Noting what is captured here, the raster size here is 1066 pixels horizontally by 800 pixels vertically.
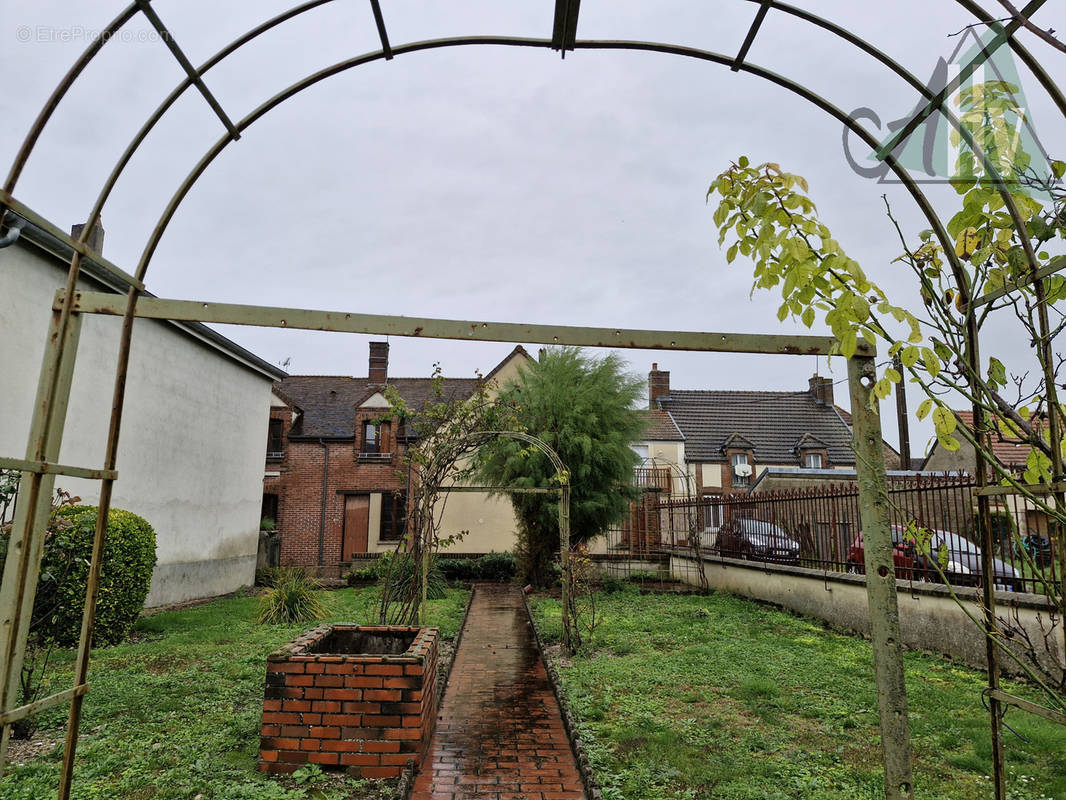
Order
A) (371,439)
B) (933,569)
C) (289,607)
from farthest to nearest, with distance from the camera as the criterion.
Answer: (371,439) < (289,607) < (933,569)

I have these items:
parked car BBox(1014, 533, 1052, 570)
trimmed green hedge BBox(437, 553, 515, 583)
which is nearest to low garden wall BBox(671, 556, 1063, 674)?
parked car BBox(1014, 533, 1052, 570)

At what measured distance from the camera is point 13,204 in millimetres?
2295

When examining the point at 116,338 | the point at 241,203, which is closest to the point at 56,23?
the point at 241,203

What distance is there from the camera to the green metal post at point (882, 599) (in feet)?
7.41

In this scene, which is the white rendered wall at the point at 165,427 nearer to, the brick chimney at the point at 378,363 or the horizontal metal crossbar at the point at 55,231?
the horizontal metal crossbar at the point at 55,231

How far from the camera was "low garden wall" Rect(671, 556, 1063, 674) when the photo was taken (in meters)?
6.56

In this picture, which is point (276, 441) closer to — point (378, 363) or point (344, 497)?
point (344, 497)

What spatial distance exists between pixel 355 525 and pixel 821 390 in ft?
73.4

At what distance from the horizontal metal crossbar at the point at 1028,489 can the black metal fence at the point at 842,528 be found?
11.9ft

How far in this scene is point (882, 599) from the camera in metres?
2.32

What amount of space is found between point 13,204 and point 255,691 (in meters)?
5.34

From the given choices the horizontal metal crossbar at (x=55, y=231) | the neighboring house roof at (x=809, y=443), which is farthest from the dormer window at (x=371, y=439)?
the horizontal metal crossbar at (x=55, y=231)

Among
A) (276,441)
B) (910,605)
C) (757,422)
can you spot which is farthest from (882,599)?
(757,422)

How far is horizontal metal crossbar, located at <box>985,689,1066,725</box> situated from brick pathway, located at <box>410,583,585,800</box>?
8.31 ft
